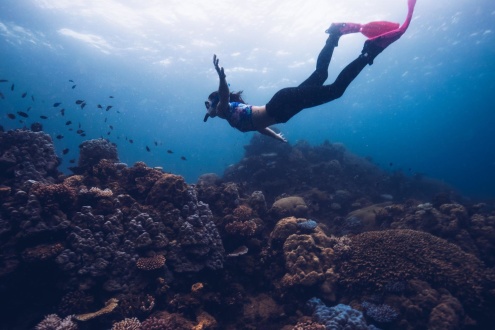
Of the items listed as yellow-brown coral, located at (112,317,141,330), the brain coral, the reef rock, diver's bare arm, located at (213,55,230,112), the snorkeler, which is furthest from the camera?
the reef rock

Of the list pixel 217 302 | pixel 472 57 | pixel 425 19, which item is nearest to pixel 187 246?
pixel 217 302

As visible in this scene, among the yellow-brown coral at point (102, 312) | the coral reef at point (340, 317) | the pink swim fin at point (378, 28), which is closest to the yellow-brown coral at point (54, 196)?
the yellow-brown coral at point (102, 312)

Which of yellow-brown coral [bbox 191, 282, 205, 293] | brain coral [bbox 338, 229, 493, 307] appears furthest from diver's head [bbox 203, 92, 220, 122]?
brain coral [bbox 338, 229, 493, 307]

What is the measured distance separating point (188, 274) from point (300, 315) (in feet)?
10.7

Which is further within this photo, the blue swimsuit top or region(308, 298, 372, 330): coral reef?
the blue swimsuit top

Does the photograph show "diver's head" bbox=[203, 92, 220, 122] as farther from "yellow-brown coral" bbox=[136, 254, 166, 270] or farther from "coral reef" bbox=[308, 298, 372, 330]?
"coral reef" bbox=[308, 298, 372, 330]

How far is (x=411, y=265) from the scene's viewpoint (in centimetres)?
775

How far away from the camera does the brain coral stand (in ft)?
24.6

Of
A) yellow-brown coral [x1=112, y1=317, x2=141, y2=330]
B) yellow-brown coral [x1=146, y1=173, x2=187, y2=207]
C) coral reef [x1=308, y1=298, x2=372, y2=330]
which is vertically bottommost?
coral reef [x1=308, y1=298, x2=372, y2=330]

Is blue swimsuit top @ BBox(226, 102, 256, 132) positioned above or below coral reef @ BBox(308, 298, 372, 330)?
above

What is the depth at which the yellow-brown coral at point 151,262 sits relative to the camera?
675 centimetres

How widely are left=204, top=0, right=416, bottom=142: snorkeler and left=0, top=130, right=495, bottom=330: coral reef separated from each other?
346 cm

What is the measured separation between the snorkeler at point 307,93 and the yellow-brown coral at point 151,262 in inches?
155

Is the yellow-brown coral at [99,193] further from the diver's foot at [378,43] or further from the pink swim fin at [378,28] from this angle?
the pink swim fin at [378,28]
